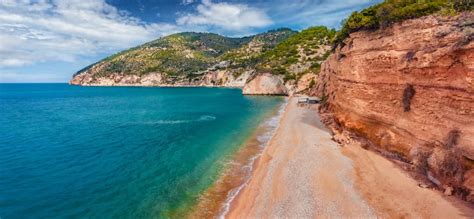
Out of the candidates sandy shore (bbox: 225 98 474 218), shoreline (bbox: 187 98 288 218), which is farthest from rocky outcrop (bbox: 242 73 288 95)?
sandy shore (bbox: 225 98 474 218)

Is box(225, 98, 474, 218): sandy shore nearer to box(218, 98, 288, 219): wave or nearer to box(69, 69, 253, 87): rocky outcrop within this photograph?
box(218, 98, 288, 219): wave

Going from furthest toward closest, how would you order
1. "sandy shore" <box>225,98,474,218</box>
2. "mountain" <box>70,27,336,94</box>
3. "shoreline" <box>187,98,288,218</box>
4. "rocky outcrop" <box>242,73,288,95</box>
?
"mountain" <box>70,27,336,94</box> < "rocky outcrop" <box>242,73,288,95</box> < "shoreline" <box>187,98,288,218</box> < "sandy shore" <box>225,98,474,218</box>

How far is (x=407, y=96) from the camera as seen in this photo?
68.3 ft

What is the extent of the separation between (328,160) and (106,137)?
27224 mm

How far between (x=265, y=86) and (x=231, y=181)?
245 feet

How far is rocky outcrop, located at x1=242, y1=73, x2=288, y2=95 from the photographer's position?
92.0 metres

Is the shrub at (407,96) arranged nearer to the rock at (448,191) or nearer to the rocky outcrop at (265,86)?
the rock at (448,191)

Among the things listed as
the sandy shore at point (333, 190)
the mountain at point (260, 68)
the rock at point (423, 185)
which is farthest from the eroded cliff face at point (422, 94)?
the mountain at point (260, 68)

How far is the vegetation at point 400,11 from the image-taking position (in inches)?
801

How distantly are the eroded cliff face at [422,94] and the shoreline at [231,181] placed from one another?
10.4 meters

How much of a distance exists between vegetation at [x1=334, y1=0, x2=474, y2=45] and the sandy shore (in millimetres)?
11589

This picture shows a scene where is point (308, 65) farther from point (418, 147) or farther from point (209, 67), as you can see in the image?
point (209, 67)

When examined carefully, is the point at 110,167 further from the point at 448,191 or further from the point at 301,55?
the point at 301,55

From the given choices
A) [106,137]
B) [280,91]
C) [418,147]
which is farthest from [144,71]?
[418,147]
